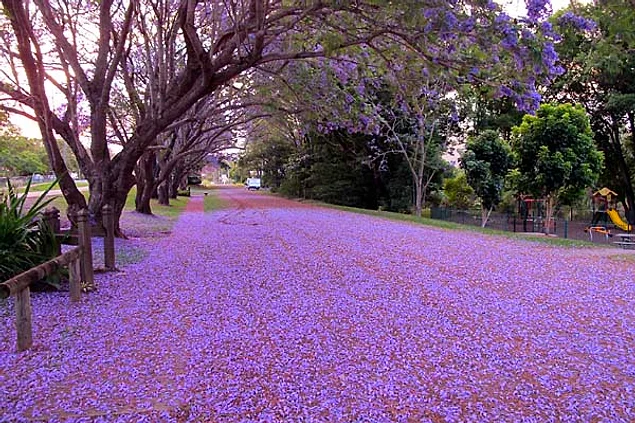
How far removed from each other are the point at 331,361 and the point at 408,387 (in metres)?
0.68

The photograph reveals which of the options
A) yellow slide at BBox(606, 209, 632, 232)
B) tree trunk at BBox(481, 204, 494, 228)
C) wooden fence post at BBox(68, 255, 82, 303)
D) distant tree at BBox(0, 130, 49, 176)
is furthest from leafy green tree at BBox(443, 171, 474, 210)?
distant tree at BBox(0, 130, 49, 176)

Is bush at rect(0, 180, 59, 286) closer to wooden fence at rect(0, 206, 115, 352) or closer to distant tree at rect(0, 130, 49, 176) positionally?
wooden fence at rect(0, 206, 115, 352)

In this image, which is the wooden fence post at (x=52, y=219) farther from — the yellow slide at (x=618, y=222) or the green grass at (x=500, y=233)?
the yellow slide at (x=618, y=222)

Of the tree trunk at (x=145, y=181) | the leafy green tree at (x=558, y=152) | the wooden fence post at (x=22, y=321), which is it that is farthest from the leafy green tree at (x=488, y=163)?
the wooden fence post at (x=22, y=321)

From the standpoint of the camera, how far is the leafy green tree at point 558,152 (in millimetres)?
13789

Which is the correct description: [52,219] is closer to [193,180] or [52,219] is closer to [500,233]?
[500,233]

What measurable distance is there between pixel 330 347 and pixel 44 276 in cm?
269

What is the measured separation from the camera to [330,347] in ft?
13.4

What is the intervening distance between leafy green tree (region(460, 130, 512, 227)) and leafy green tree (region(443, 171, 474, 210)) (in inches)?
324

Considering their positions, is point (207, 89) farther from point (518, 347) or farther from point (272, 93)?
point (518, 347)

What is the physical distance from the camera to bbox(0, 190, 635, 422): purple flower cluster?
304 centimetres

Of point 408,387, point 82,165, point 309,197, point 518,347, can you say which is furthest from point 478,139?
point 309,197

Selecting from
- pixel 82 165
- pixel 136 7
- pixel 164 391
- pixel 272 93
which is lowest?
pixel 164 391

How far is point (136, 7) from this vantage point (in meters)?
9.77
